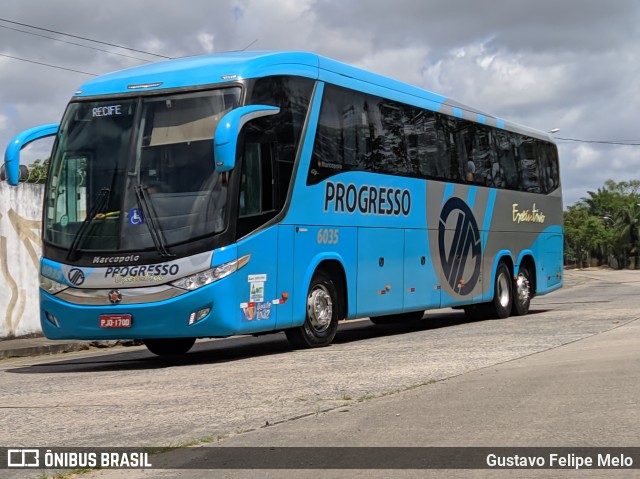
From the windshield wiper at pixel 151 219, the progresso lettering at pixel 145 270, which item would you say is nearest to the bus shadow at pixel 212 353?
the progresso lettering at pixel 145 270

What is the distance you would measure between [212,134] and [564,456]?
7.07 metres

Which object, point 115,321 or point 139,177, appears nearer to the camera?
point 115,321

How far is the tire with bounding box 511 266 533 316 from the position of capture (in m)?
20.7

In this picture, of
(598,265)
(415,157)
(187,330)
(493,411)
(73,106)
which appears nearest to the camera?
(493,411)

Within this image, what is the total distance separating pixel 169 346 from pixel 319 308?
232 centimetres

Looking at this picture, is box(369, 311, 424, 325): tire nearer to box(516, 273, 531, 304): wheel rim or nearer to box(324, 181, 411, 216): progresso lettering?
box(516, 273, 531, 304): wheel rim

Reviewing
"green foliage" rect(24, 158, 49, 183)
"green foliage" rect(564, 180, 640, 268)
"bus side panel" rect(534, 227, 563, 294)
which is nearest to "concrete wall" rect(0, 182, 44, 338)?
"green foliage" rect(24, 158, 49, 183)

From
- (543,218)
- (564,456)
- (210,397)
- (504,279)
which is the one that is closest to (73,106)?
(210,397)

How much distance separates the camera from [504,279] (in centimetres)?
2033

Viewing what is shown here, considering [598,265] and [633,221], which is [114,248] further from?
[598,265]

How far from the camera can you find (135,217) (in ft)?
38.7

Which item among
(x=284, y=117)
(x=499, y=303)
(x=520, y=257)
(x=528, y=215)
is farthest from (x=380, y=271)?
(x=528, y=215)

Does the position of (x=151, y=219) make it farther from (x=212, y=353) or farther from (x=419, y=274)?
(x=419, y=274)

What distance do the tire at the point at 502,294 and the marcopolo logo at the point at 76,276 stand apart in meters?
10.1
